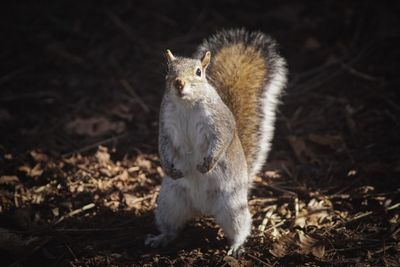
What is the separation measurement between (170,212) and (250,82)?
938mm

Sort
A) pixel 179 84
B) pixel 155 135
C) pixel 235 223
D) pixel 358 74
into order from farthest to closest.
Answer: pixel 358 74
pixel 155 135
pixel 235 223
pixel 179 84

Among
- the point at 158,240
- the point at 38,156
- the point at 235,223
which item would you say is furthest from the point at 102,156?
the point at 235,223

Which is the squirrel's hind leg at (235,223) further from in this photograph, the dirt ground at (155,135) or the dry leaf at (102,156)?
the dry leaf at (102,156)

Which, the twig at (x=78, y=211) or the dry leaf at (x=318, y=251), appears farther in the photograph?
the twig at (x=78, y=211)

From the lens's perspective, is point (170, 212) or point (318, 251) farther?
point (170, 212)

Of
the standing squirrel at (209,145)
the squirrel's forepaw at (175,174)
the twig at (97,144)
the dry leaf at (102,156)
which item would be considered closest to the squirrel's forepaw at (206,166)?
the standing squirrel at (209,145)

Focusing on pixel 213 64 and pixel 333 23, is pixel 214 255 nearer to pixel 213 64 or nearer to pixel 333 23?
pixel 213 64

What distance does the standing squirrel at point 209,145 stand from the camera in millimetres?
2666

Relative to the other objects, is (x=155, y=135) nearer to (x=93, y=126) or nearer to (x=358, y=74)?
(x=93, y=126)

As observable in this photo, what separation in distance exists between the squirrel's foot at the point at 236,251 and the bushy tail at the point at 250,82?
483 millimetres

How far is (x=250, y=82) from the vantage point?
10.4 ft

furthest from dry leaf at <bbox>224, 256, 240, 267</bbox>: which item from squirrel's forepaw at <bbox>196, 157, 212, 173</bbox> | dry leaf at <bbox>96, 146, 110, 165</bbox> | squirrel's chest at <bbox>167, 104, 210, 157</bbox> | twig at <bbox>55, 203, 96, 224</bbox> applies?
dry leaf at <bbox>96, 146, 110, 165</bbox>

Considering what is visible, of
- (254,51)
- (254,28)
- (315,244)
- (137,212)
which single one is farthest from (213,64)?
(254,28)

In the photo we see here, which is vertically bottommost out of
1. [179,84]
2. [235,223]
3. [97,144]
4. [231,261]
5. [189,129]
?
[231,261]
